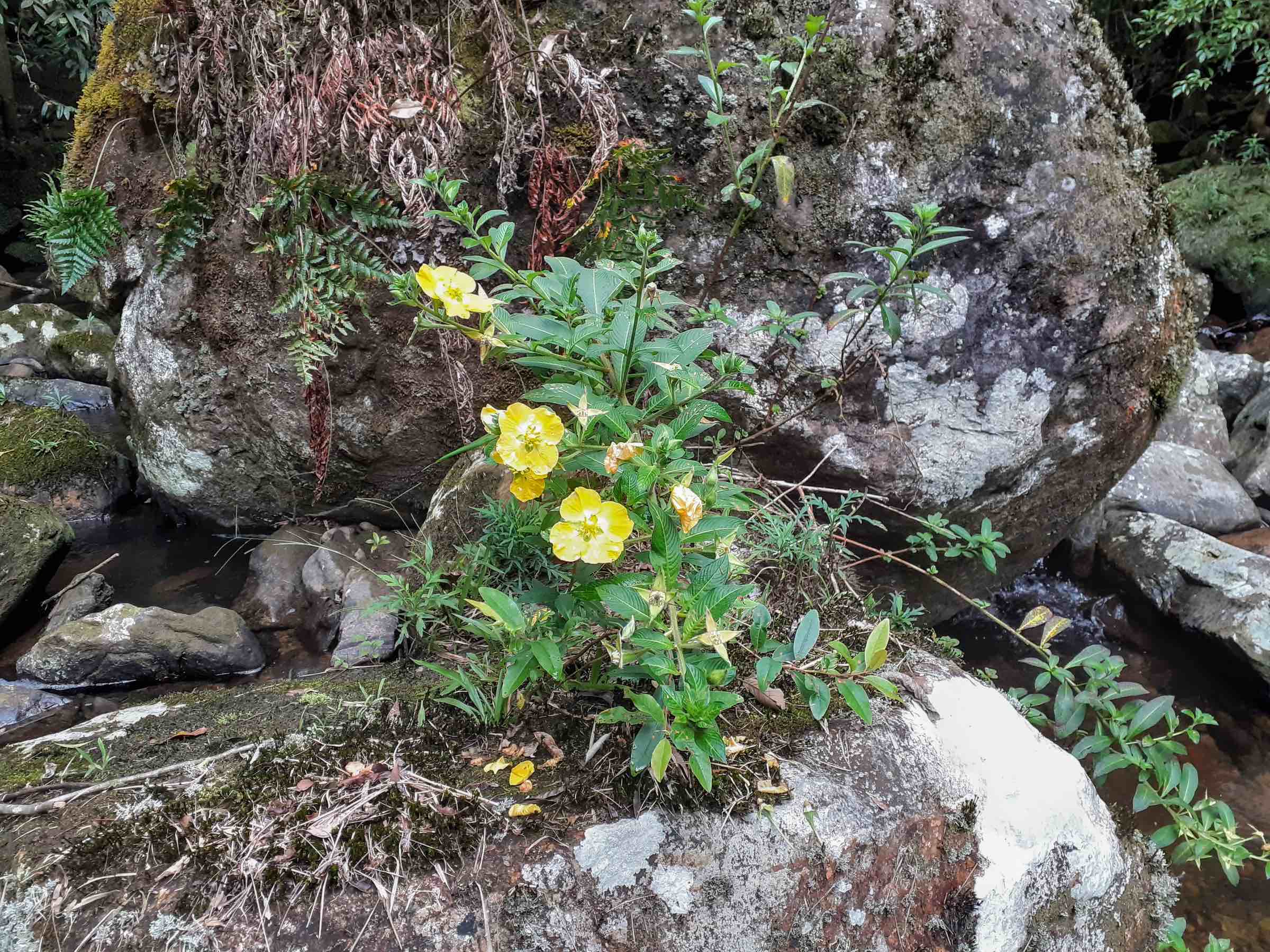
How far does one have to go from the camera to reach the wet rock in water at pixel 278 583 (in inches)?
130

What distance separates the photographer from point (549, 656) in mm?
1539

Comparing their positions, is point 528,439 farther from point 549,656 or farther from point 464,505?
point 464,505

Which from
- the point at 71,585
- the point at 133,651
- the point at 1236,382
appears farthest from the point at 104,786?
the point at 1236,382

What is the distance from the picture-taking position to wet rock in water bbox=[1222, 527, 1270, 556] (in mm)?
4570

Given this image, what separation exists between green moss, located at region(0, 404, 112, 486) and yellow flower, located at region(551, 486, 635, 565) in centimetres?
376

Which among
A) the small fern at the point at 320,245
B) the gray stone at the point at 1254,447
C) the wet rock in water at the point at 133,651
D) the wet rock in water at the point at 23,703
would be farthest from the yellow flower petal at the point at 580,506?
the gray stone at the point at 1254,447

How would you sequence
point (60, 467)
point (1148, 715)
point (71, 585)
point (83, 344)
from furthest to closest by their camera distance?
point (83, 344) < point (60, 467) < point (71, 585) < point (1148, 715)

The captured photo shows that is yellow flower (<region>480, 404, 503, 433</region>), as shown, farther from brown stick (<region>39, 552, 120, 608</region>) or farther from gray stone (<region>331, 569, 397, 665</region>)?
brown stick (<region>39, 552, 120, 608</region>)

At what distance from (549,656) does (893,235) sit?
82.4 inches

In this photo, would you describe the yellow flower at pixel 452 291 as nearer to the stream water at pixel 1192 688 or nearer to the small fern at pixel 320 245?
the small fern at pixel 320 245

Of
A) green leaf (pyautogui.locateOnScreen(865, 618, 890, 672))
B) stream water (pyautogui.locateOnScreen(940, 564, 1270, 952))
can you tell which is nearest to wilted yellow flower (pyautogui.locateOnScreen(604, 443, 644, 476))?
green leaf (pyautogui.locateOnScreen(865, 618, 890, 672))

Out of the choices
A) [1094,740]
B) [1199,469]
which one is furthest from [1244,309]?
[1094,740]

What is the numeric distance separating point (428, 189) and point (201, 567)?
1986mm

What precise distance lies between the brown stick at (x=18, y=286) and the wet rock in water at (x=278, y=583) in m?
5.14
